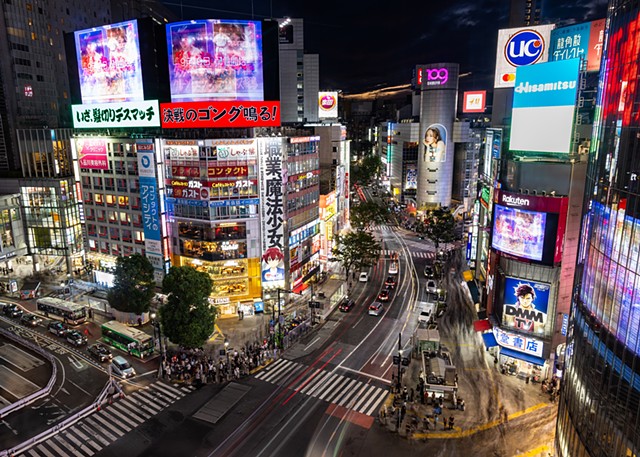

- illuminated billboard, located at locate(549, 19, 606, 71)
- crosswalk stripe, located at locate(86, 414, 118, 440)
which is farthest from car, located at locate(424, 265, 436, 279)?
crosswalk stripe, located at locate(86, 414, 118, 440)

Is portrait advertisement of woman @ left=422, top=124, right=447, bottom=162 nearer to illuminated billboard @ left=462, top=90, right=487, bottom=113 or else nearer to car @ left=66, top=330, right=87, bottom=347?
illuminated billboard @ left=462, top=90, right=487, bottom=113

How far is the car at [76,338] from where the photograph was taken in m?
47.8

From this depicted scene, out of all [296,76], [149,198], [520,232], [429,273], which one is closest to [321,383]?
[520,232]

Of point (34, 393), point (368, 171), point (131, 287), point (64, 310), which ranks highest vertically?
point (368, 171)

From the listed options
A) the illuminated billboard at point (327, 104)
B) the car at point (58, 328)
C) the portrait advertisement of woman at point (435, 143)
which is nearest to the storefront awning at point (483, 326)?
the car at point (58, 328)

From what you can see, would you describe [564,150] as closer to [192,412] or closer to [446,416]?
[446,416]

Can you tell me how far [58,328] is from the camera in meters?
50.7

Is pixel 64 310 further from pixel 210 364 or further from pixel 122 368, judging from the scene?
pixel 210 364

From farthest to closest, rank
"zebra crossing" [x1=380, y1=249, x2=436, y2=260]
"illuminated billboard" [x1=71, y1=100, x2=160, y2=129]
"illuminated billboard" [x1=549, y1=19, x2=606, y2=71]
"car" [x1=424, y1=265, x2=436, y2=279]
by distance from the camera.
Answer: "zebra crossing" [x1=380, y1=249, x2=436, y2=260] < "car" [x1=424, y1=265, x2=436, y2=279] < "illuminated billboard" [x1=71, y1=100, x2=160, y2=129] < "illuminated billboard" [x1=549, y1=19, x2=606, y2=71]

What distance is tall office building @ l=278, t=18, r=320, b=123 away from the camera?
325ft

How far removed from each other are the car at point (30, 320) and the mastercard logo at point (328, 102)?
232ft

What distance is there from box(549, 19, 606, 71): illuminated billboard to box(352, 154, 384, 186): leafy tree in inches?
4130

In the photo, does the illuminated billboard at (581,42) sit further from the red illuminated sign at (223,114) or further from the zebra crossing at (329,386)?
the zebra crossing at (329,386)

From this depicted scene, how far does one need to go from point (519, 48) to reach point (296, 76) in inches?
2404
